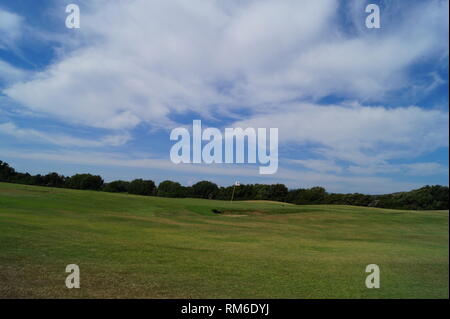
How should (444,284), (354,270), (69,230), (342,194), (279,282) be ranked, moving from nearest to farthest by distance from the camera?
(279,282) → (444,284) → (354,270) → (69,230) → (342,194)

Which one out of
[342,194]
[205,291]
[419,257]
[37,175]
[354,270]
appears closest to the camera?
[205,291]

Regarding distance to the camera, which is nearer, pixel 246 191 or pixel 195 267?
pixel 195 267

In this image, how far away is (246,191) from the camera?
105875 mm

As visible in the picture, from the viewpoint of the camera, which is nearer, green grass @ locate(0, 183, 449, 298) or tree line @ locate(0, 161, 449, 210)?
green grass @ locate(0, 183, 449, 298)

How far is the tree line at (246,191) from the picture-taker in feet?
262

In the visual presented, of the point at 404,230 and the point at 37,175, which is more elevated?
the point at 37,175

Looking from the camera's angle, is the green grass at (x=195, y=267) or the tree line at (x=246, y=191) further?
the tree line at (x=246, y=191)

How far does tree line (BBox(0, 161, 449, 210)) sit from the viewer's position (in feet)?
262

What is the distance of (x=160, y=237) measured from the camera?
20469mm

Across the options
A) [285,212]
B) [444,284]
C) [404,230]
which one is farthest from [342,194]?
[444,284]
